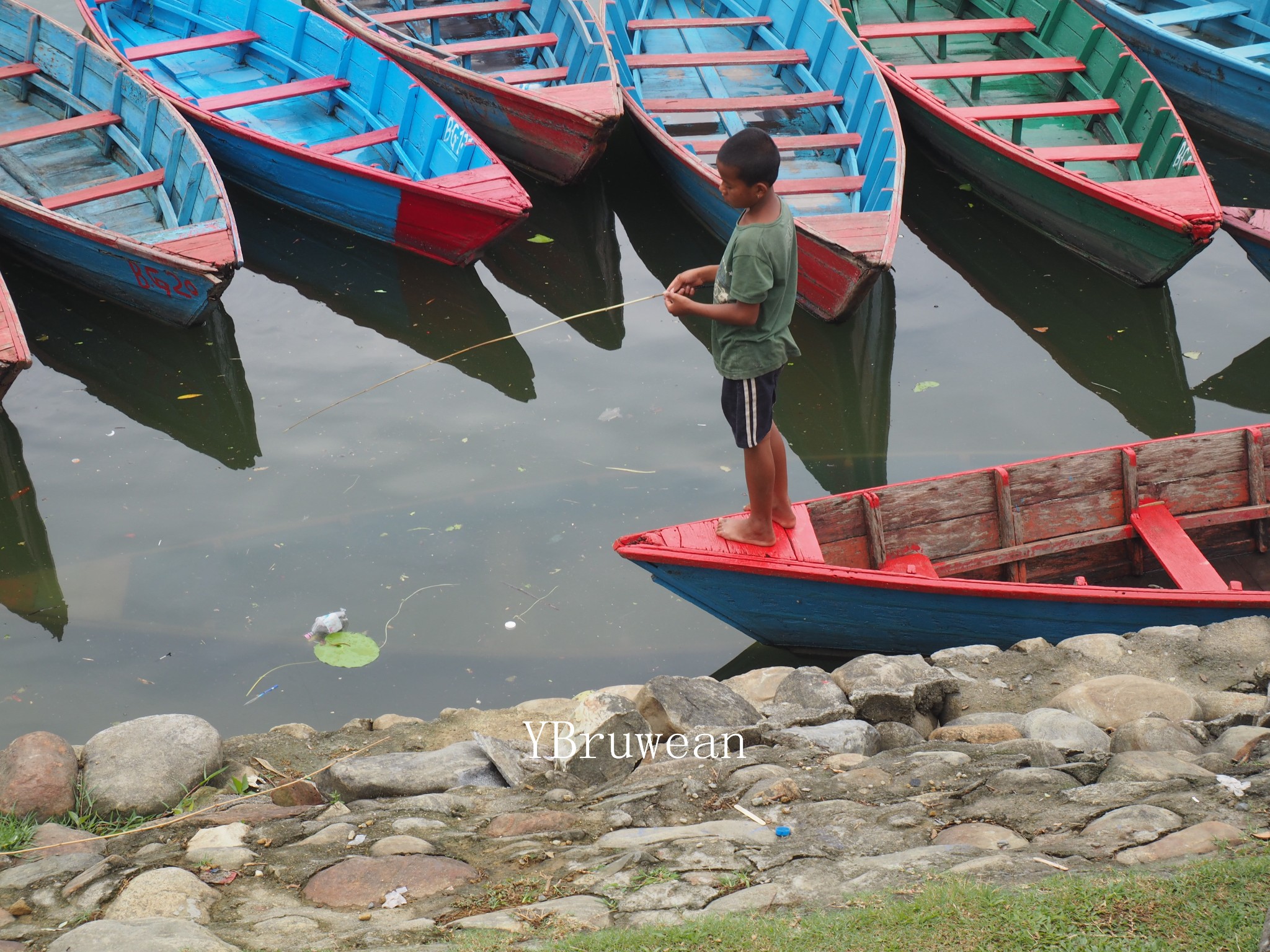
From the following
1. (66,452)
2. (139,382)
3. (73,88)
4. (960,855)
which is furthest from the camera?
(73,88)

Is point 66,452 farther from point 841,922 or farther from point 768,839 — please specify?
point 841,922

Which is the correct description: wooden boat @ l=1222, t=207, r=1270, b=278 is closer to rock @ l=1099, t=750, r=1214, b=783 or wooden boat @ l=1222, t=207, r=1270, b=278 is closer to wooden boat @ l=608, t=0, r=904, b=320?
wooden boat @ l=608, t=0, r=904, b=320

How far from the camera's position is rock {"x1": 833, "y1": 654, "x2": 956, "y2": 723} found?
405 centimetres

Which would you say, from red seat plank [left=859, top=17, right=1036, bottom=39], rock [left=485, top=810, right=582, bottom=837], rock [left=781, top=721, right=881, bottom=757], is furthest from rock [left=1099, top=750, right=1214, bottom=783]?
red seat plank [left=859, top=17, right=1036, bottom=39]

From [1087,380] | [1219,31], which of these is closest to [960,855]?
[1087,380]

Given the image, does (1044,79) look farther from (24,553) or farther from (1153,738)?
(24,553)

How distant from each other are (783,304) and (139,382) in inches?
193

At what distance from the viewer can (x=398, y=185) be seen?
293 inches

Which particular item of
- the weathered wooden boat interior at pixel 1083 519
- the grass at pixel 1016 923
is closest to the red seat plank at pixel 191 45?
the weathered wooden boat interior at pixel 1083 519

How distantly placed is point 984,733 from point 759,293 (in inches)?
67.3

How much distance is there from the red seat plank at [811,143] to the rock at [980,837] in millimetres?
6239

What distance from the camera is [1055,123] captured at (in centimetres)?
916

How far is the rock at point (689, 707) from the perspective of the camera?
12.9ft

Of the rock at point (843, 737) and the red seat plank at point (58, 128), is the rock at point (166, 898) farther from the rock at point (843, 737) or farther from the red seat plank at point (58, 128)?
the red seat plank at point (58, 128)
